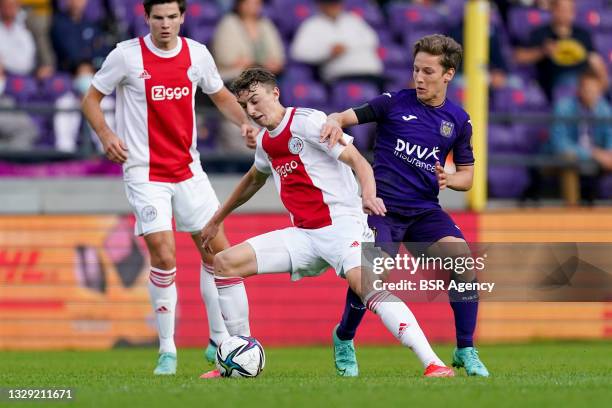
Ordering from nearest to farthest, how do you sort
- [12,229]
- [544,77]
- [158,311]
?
1. [158,311]
2. [12,229]
3. [544,77]

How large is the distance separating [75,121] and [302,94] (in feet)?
7.98

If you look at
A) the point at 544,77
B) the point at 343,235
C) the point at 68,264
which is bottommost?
the point at 68,264

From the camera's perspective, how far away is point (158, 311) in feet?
29.9

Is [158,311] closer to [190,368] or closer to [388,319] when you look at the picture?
[190,368]

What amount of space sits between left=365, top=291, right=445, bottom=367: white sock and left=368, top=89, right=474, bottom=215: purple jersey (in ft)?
2.36

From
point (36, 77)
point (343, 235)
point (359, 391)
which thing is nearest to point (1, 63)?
point (36, 77)

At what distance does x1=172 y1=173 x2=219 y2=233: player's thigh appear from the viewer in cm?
913

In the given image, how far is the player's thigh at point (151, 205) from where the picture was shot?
8.90 m

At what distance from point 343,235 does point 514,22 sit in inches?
343

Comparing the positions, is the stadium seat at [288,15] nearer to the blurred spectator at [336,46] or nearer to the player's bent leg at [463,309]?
the blurred spectator at [336,46]

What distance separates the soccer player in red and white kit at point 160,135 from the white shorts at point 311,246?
41.0 inches

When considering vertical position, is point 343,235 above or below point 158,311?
above

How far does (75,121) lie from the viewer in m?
13.2

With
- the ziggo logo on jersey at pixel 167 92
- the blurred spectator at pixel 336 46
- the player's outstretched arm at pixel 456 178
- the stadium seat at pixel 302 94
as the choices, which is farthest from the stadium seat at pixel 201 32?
the player's outstretched arm at pixel 456 178
